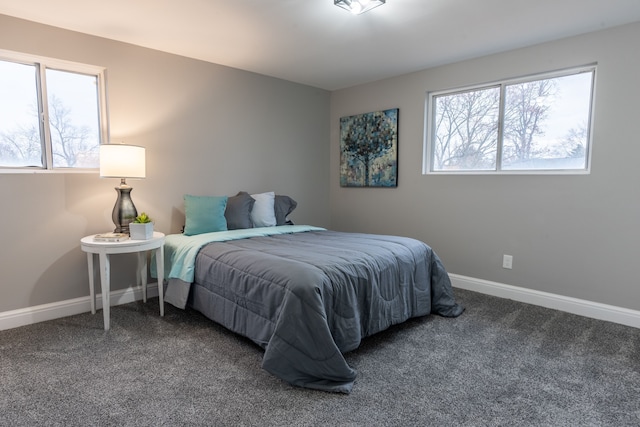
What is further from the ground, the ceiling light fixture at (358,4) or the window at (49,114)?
the ceiling light fixture at (358,4)

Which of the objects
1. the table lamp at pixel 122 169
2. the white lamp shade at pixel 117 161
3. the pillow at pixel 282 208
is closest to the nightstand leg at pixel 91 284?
the table lamp at pixel 122 169

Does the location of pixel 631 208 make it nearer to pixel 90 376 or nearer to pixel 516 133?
pixel 516 133

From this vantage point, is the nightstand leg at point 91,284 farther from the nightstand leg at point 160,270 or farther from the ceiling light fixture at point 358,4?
the ceiling light fixture at point 358,4

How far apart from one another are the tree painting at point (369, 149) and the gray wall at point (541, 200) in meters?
0.10

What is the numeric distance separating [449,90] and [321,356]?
9.56 ft

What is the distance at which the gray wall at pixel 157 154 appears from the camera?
263 cm

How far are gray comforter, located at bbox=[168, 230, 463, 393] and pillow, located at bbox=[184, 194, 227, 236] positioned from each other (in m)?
0.44

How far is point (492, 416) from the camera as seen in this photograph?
164 centimetres

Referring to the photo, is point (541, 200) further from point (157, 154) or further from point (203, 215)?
point (157, 154)

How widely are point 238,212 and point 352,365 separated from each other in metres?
1.83

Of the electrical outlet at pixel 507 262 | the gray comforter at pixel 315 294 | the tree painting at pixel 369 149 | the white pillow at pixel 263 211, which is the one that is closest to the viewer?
the gray comforter at pixel 315 294

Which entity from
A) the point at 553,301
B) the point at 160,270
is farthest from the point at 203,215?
the point at 553,301

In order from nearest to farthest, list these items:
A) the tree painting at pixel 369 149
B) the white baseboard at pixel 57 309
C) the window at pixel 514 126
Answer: the white baseboard at pixel 57 309 < the window at pixel 514 126 < the tree painting at pixel 369 149

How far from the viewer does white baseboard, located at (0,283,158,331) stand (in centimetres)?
259
